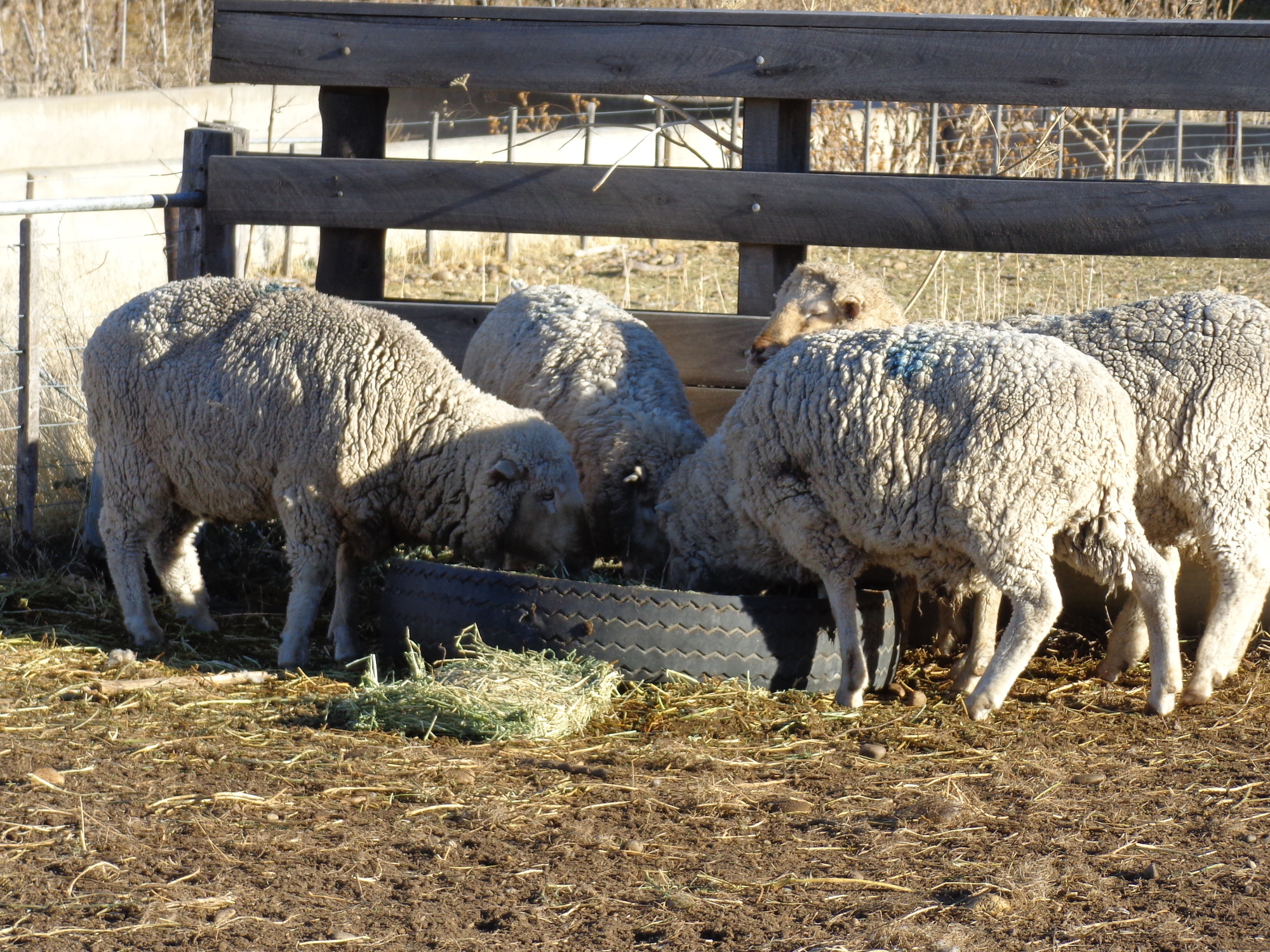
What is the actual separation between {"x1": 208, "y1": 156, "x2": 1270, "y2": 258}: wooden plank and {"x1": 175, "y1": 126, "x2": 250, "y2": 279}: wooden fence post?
163 millimetres

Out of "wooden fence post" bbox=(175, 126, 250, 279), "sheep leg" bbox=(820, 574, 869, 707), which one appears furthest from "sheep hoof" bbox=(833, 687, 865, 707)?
"wooden fence post" bbox=(175, 126, 250, 279)

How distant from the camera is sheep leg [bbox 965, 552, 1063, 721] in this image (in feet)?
15.2

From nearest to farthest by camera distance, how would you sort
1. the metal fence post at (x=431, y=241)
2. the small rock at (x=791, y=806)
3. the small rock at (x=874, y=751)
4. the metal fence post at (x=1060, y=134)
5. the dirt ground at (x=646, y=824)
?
the dirt ground at (x=646, y=824), the small rock at (x=791, y=806), the small rock at (x=874, y=751), the metal fence post at (x=1060, y=134), the metal fence post at (x=431, y=241)

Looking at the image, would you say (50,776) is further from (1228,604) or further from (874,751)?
(1228,604)

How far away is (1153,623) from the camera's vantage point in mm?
4742

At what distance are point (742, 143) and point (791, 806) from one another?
12.1 feet

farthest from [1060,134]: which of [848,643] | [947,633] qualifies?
[848,643]

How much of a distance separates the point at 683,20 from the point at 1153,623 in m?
3.41

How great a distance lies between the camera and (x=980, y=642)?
510 centimetres

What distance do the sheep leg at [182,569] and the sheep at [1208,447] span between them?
3189 millimetres

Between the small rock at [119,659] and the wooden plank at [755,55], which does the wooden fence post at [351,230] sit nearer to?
the wooden plank at [755,55]

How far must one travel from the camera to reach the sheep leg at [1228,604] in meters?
4.91

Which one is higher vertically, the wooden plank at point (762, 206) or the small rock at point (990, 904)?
the wooden plank at point (762, 206)

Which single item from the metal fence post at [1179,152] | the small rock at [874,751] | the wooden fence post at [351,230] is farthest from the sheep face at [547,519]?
the metal fence post at [1179,152]
